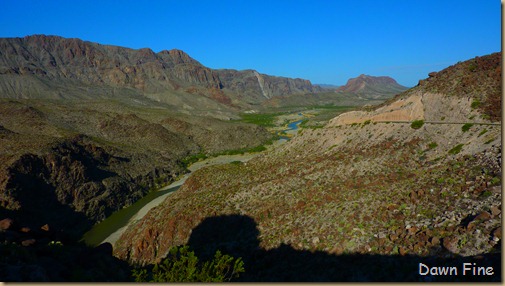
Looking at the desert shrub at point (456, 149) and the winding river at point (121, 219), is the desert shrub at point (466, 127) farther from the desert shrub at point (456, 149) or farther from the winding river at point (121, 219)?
the winding river at point (121, 219)

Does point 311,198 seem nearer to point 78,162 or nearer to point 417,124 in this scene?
point 417,124

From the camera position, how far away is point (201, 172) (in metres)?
41.0

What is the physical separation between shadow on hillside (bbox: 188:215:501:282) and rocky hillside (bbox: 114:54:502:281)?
0.25 ft

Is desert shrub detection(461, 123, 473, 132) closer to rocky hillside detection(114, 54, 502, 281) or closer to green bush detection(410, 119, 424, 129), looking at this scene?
rocky hillside detection(114, 54, 502, 281)

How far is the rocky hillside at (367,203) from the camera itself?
16.0 metres

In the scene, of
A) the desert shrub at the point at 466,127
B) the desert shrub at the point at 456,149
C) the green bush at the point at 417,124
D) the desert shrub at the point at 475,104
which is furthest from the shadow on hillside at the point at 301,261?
the desert shrub at the point at 475,104

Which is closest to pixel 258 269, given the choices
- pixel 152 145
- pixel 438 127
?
pixel 438 127

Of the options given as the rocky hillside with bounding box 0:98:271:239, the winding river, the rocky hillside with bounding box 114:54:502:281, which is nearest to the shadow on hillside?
the rocky hillside with bounding box 114:54:502:281

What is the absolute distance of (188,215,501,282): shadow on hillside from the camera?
1373cm

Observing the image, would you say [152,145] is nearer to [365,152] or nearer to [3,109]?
[3,109]

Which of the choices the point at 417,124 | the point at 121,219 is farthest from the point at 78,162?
the point at 417,124

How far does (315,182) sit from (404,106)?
16195mm

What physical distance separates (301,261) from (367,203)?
6.35m

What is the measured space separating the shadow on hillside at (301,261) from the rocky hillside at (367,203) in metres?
0.08
